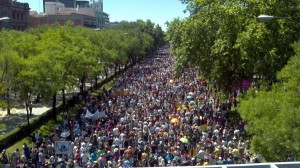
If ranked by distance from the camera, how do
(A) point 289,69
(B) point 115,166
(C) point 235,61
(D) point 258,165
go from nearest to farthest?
(D) point 258,165
(A) point 289,69
(B) point 115,166
(C) point 235,61

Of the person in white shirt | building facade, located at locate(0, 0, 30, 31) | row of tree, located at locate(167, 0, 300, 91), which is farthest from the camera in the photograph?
building facade, located at locate(0, 0, 30, 31)

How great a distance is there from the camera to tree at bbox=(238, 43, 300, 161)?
15867 mm

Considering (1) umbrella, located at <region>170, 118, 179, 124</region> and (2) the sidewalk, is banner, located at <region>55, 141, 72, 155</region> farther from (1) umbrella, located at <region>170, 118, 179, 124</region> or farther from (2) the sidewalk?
(2) the sidewalk

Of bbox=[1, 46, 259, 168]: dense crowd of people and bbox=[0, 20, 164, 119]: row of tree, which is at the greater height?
bbox=[0, 20, 164, 119]: row of tree

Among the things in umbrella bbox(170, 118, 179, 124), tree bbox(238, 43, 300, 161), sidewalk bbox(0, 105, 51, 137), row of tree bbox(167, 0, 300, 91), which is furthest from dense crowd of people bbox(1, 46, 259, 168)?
sidewalk bbox(0, 105, 51, 137)

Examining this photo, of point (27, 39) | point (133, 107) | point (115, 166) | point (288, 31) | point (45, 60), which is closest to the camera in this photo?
point (115, 166)

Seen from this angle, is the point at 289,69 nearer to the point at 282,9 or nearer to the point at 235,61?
the point at 282,9

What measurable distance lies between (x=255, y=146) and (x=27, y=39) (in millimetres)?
33935

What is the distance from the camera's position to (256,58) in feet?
92.5

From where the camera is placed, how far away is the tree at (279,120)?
52.1 feet

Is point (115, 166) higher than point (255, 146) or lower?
lower

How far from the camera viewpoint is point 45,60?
3675 centimetres

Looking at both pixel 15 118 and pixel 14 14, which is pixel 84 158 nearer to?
pixel 15 118

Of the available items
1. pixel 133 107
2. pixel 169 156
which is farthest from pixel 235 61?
pixel 169 156
